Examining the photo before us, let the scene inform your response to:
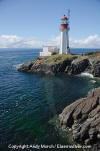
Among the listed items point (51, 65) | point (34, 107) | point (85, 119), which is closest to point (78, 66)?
point (51, 65)

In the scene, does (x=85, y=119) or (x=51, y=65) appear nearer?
(x=85, y=119)

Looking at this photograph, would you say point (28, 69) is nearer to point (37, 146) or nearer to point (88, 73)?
point (88, 73)

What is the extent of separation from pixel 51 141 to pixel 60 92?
21.9 metres

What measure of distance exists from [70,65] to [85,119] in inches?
1737

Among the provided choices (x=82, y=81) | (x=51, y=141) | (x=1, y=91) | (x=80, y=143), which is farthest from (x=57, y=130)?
(x=82, y=81)

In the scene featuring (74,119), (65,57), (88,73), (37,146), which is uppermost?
(65,57)

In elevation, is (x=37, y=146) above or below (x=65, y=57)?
below

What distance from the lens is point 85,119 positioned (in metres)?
26.3

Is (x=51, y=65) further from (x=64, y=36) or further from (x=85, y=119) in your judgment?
(x=85, y=119)

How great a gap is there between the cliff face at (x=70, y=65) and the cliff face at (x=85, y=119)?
112ft

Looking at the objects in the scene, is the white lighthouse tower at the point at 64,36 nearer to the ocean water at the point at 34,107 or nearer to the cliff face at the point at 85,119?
the ocean water at the point at 34,107

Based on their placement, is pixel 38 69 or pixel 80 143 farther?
pixel 38 69

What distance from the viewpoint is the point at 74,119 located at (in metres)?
26.6

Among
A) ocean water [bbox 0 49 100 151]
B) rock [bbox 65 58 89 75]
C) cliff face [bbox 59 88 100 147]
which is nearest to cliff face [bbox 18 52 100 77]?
rock [bbox 65 58 89 75]
